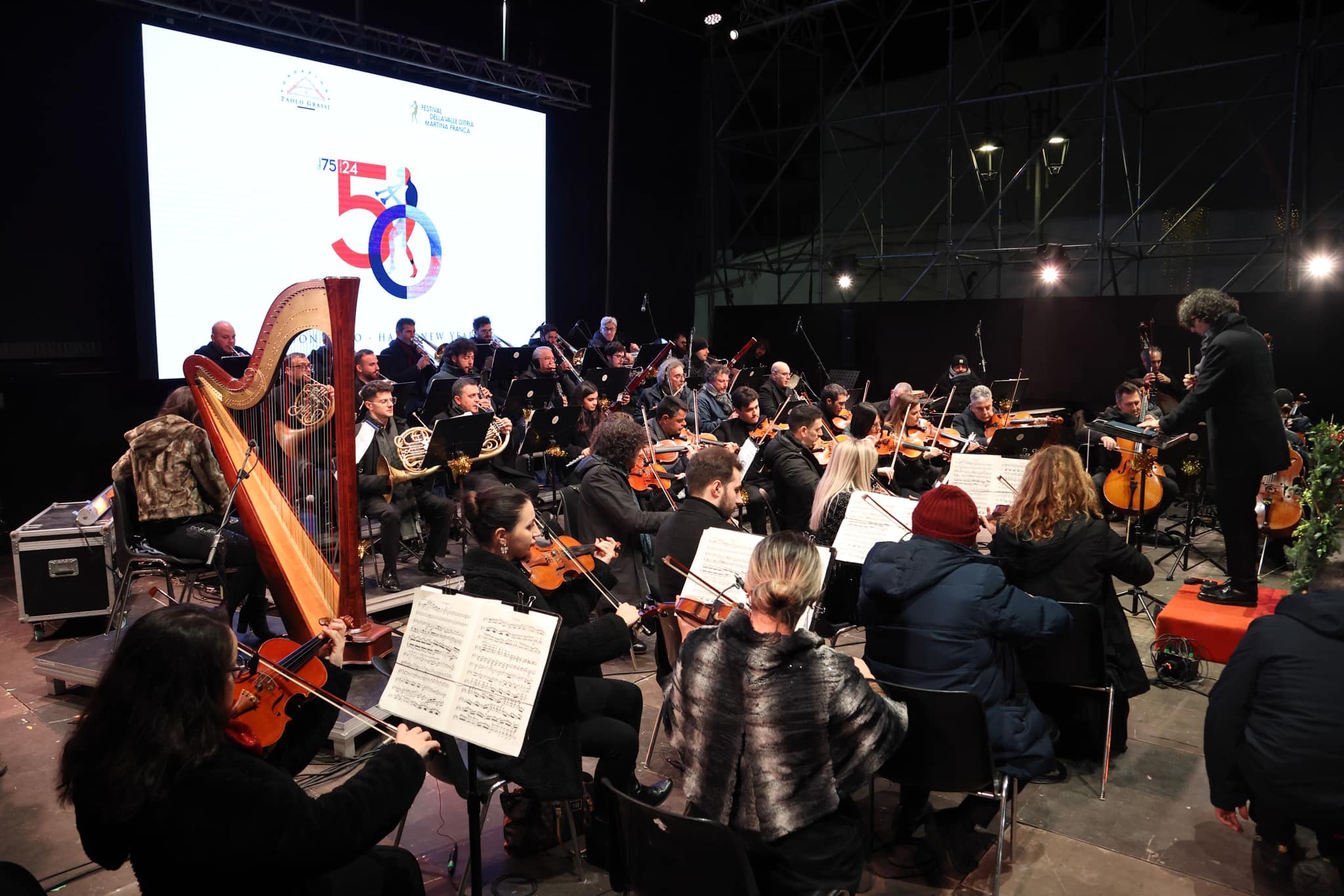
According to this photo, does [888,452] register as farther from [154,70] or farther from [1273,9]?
[1273,9]

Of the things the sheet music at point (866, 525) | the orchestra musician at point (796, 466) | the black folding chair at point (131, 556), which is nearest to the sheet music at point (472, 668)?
the sheet music at point (866, 525)

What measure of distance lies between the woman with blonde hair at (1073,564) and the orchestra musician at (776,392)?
516 centimetres

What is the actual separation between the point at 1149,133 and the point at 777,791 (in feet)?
39.2

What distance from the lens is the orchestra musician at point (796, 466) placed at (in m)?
5.33

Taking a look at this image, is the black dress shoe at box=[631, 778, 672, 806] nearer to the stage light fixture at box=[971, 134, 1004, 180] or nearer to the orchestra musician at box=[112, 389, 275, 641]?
the orchestra musician at box=[112, 389, 275, 641]

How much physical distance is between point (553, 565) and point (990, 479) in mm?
2474

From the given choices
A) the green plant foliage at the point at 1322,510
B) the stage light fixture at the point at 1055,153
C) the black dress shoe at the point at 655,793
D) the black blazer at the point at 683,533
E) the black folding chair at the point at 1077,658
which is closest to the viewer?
the black dress shoe at the point at 655,793

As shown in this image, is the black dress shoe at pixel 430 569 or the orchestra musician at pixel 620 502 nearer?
the orchestra musician at pixel 620 502

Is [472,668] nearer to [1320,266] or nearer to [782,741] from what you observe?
[782,741]

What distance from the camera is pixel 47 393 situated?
702cm

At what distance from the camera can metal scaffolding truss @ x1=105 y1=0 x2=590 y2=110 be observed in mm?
7477

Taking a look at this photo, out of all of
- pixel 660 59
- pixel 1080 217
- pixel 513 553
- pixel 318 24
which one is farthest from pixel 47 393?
pixel 1080 217

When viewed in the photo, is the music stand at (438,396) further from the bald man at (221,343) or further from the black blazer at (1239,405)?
the black blazer at (1239,405)

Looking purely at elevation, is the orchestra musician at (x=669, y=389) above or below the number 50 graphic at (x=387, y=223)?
below
